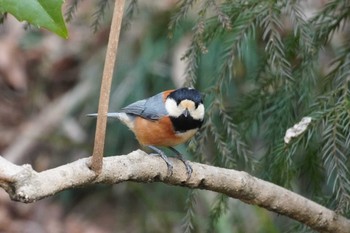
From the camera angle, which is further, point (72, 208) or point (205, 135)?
point (72, 208)

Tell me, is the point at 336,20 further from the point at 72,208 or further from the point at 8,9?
the point at 72,208

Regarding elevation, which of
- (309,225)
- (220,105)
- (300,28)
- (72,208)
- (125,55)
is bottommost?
(309,225)

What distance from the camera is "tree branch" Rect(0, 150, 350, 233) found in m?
1.57

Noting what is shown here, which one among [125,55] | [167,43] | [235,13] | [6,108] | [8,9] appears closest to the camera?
[8,9]

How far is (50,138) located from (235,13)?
2.76 meters

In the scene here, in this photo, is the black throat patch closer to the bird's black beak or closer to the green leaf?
the bird's black beak

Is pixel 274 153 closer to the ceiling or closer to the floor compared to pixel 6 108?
closer to the floor

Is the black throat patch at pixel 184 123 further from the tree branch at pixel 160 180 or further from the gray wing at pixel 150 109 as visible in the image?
the tree branch at pixel 160 180

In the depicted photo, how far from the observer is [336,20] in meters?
2.81

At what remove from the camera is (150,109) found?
9.45ft

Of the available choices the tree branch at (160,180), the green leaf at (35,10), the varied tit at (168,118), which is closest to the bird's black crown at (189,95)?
the varied tit at (168,118)

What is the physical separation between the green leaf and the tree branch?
36cm

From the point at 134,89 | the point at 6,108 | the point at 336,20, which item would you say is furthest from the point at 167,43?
the point at 336,20

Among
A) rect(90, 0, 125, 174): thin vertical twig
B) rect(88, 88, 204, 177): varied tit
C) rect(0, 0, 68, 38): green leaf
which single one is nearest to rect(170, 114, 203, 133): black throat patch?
rect(88, 88, 204, 177): varied tit
